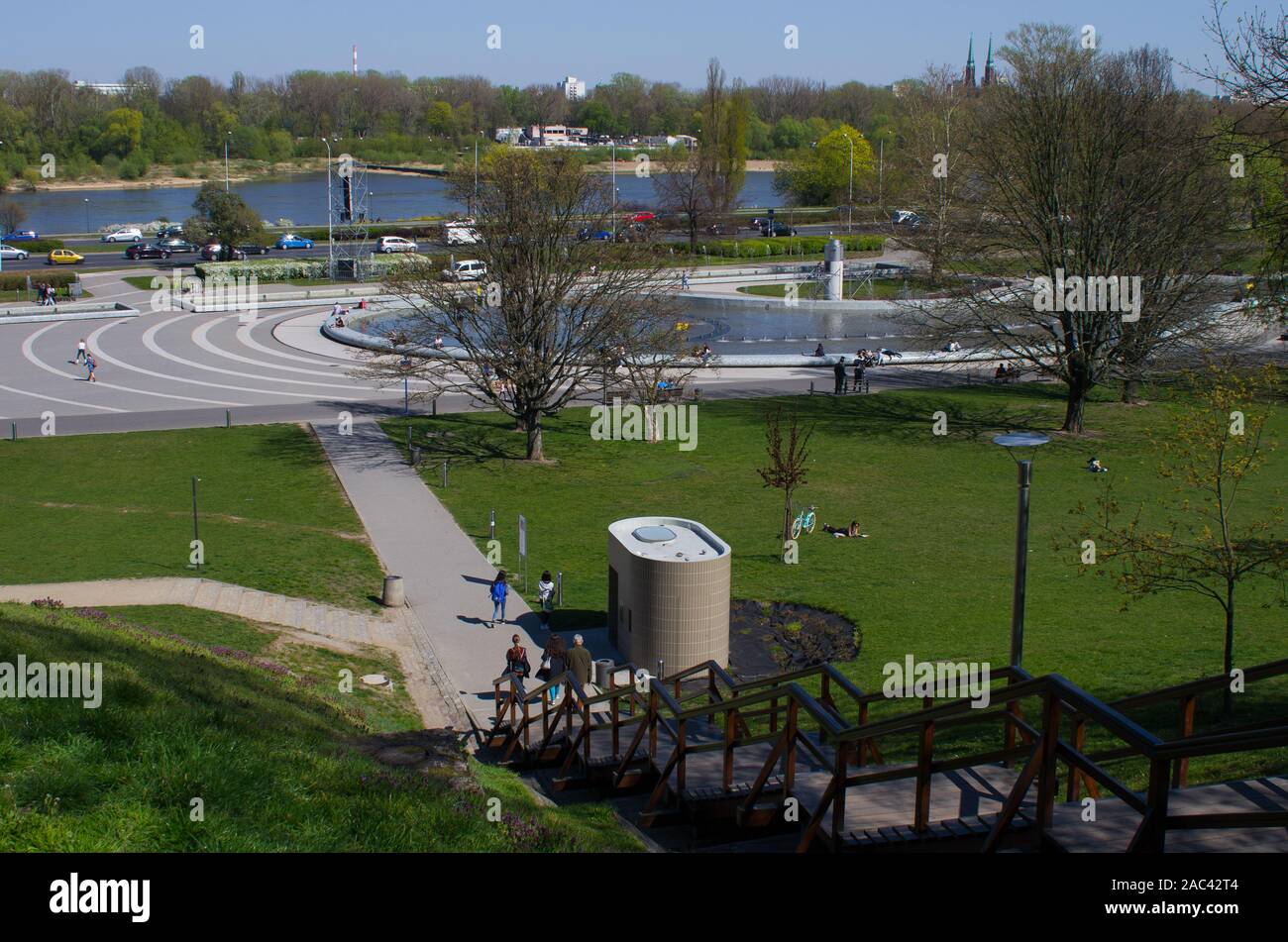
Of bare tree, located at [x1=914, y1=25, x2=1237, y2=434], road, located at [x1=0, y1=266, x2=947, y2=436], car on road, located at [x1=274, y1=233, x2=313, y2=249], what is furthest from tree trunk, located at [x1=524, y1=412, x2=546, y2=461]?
car on road, located at [x1=274, y1=233, x2=313, y2=249]

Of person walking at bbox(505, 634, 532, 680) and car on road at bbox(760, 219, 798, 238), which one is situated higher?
car on road at bbox(760, 219, 798, 238)

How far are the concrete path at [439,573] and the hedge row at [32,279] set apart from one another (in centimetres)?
3520

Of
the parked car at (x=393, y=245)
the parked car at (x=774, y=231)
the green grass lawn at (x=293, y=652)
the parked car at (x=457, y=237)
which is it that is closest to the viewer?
the green grass lawn at (x=293, y=652)

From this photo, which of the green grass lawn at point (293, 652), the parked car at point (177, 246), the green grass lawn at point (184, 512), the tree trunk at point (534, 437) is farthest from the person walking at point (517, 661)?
the parked car at point (177, 246)

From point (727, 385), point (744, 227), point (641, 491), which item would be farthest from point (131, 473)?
point (744, 227)

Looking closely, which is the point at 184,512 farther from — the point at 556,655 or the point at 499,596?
the point at 556,655

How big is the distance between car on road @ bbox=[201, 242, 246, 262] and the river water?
21363 millimetres

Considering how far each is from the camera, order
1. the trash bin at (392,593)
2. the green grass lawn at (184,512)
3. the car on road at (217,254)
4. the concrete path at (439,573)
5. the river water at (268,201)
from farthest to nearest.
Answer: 1. the river water at (268,201)
2. the car on road at (217,254)
3. the green grass lawn at (184,512)
4. the trash bin at (392,593)
5. the concrete path at (439,573)

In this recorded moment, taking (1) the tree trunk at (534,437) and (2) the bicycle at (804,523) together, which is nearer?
(2) the bicycle at (804,523)

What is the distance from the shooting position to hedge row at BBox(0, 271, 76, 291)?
188ft

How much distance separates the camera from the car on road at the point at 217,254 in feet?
219

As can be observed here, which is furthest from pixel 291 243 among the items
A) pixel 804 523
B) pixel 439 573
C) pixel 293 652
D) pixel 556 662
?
pixel 556 662

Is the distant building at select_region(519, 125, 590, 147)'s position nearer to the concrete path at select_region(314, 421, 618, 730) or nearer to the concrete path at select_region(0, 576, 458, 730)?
the concrete path at select_region(314, 421, 618, 730)

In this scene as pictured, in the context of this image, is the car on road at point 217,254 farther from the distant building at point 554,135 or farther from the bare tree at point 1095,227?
the distant building at point 554,135
